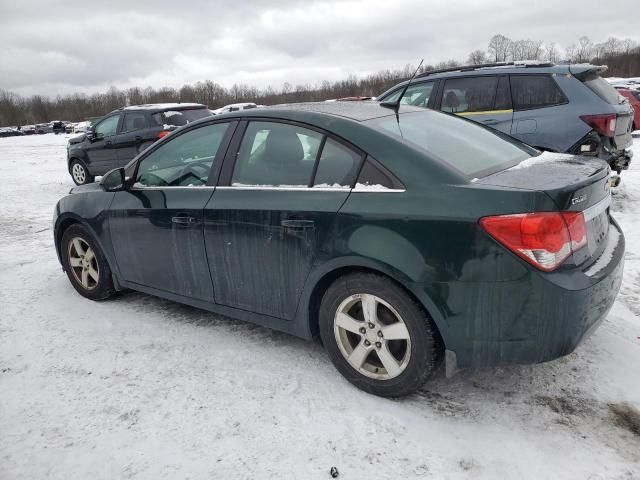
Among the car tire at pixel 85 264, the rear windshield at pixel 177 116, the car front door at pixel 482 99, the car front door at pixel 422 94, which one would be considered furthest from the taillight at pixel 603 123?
the rear windshield at pixel 177 116

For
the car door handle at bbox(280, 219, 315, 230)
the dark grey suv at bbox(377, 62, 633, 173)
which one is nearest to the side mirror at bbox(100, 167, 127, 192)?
the car door handle at bbox(280, 219, 315, 230)

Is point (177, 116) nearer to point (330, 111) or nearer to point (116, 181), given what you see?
point (116, 181)

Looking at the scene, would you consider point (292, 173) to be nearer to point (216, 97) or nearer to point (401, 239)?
point (401, 239)

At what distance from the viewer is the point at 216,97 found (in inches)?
3435

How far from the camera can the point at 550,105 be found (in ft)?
20.5

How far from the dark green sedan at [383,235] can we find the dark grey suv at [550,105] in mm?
→ 3198

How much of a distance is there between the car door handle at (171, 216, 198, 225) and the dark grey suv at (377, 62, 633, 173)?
4651 mm

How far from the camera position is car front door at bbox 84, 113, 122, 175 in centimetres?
1095

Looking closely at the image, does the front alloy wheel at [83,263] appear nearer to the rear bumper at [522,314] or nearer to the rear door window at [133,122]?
the rear bumper at [522,314]

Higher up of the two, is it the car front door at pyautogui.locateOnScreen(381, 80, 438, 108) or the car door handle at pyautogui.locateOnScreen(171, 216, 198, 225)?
the car front door at pyautogui.locateOnScreen(381, 80, 438, 108)

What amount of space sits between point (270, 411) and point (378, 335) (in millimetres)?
718

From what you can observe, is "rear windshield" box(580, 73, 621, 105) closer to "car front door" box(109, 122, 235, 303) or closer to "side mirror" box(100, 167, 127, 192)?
"car front door" box(109, 122, 235, 303)

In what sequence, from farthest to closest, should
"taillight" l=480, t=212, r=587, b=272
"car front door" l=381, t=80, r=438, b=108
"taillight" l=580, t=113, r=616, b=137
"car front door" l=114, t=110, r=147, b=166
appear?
"car front door" l=114, t=110, r=147, b=166
"car front door" l=381, t=80, r=438, b=108
"taillight" l=580, t=113, r=616, b=137
"taillight" l=480, t=212, r=587, b=272

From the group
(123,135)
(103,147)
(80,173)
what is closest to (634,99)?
(123,135)
